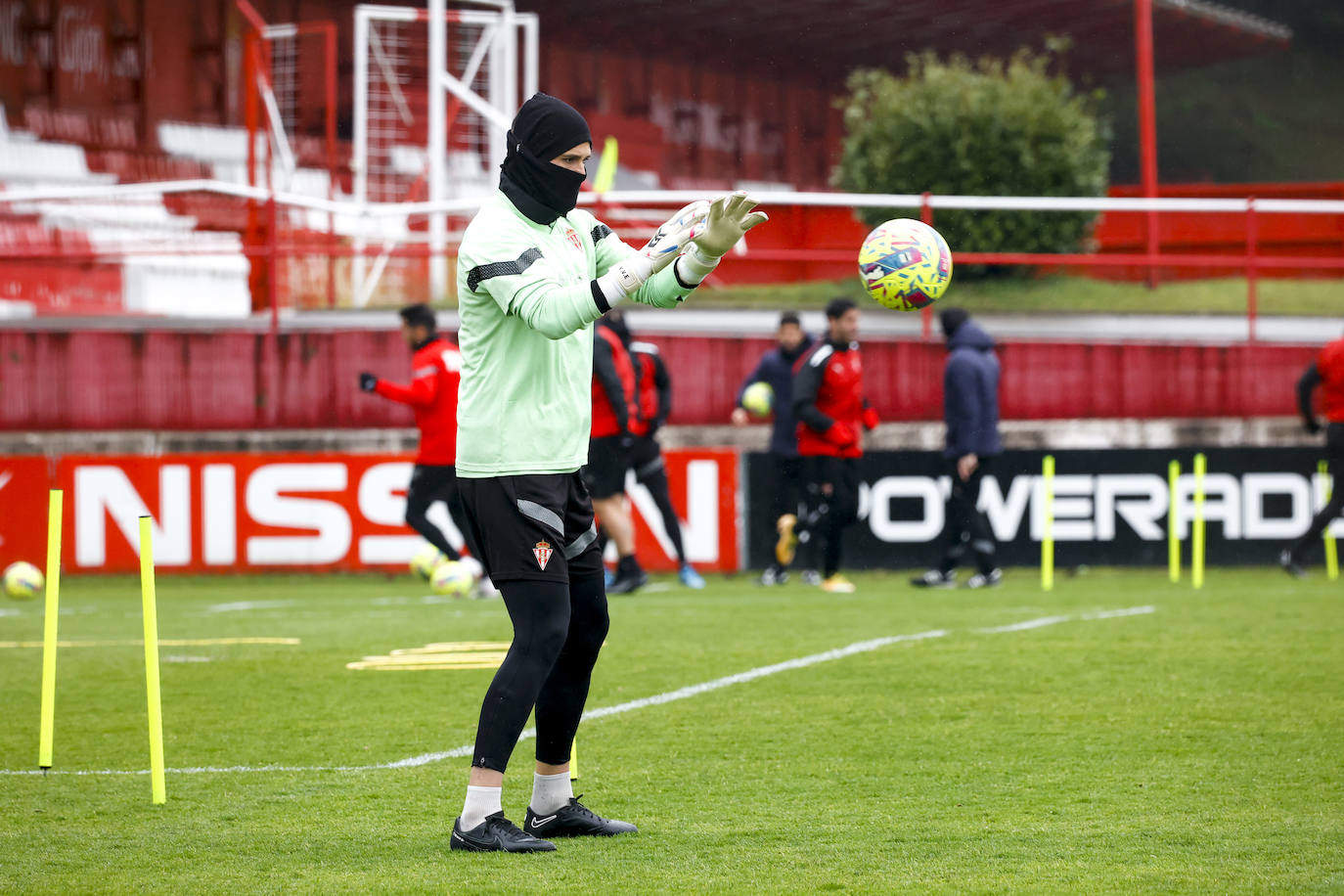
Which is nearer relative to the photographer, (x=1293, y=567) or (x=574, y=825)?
(x=574, y=825)

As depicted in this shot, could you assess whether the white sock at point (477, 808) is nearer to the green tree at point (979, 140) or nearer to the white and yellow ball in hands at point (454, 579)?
the white and yellow ball in hands at point (454, 579)

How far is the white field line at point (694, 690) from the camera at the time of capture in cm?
595

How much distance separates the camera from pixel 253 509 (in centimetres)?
1458

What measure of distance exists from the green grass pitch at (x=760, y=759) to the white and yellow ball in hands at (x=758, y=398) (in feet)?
11.7

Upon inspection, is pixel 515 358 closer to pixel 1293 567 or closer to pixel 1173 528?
pixel 1173 528

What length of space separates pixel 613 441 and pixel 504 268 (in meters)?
7.36

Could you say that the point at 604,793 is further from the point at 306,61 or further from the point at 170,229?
the point at 306,61

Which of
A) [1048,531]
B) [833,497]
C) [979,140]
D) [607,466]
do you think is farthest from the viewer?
[979,140]

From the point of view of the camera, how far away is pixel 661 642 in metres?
9.32

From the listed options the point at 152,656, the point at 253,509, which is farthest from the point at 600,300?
the point at 253,509

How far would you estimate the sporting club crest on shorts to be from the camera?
4.70m

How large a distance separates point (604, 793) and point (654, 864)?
1.03 meters

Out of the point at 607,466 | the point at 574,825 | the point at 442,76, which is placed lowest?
the point at 574,825

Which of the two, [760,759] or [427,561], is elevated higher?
[760,759]
